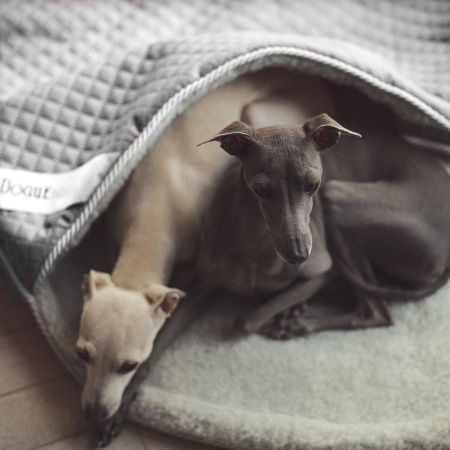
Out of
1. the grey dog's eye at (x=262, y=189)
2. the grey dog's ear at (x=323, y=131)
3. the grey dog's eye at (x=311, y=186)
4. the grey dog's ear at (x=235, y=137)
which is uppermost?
the grey dog's ear at (x=323, y=131)

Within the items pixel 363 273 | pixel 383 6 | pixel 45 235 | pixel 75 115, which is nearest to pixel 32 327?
pixel 45 235

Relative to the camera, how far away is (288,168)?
1061 millimetres

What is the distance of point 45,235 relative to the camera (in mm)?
1490

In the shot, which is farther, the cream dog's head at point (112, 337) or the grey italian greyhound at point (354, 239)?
the grey italian greyhound at point (354, 239)

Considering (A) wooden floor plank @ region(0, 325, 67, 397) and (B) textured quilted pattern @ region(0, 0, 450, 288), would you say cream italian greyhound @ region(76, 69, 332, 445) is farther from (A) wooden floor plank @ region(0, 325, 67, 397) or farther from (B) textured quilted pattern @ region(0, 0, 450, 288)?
(A) wooden floor plank @ region(0, 325, 67, 397)

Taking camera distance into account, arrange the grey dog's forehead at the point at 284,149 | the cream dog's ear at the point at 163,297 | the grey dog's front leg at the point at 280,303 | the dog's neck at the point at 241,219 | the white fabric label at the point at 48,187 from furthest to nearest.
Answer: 1. the grey dog's front leg at the point at 280,303
2. the white fabric label at the point at 48,187
3. the cream dog's ear at the point at 163,297
4. the dog's neck at the point at 241,219
5. the grey dog's forehead at the point at 284,149

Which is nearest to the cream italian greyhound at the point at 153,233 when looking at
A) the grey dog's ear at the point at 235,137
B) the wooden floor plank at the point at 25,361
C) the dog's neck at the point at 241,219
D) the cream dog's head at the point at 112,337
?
the cream dog's head at the point at 112,337

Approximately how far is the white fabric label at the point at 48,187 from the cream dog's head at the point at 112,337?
0.24 m

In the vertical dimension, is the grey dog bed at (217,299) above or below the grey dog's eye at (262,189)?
below

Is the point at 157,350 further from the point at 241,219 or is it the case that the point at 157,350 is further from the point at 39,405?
the point at 241,219

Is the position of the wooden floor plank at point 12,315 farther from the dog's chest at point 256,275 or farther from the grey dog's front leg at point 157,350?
the dog's chest at point 256,275

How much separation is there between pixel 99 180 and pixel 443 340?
106 centimetres

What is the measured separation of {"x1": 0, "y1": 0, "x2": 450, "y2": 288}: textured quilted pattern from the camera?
1519 millimetres

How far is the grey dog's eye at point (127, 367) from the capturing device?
1.36 m
